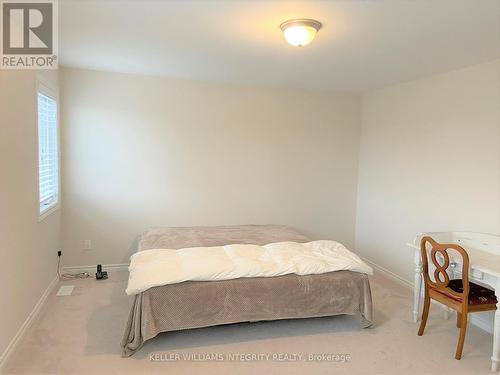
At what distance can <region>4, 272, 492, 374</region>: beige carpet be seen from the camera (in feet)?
8.43

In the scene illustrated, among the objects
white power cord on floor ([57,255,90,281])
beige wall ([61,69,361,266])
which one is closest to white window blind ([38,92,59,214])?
beige wall ([61,69,361,266])

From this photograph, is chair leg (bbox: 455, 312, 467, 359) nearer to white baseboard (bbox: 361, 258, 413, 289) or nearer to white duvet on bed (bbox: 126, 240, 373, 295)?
white duvet on bed (bbox: 126, 240, 373, 295)

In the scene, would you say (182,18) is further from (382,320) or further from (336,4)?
(382,320)

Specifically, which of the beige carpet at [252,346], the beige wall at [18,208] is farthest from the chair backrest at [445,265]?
the beige wall at [18,208]

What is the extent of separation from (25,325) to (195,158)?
2.46m

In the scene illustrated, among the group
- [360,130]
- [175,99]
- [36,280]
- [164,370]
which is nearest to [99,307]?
[36,280]

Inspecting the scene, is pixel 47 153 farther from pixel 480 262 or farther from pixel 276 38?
pixel 480 262

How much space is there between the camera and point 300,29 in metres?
2.47

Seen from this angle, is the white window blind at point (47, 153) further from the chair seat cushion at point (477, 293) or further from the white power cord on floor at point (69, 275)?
the chair seat cushion at point (477, 293)

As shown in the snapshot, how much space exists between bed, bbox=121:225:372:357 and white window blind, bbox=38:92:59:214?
59.8 inches

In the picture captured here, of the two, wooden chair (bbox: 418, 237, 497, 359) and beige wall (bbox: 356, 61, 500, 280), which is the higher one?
beige wall (bbox: 356, 61, 500, 280)

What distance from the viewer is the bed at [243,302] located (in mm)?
2708

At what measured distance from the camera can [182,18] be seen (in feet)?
8.13

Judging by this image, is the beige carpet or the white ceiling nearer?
the white ceiling
